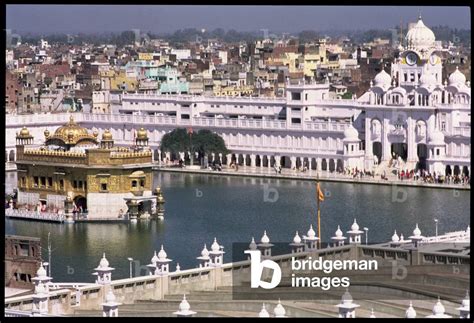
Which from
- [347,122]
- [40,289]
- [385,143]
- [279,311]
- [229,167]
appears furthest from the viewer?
[347,122]

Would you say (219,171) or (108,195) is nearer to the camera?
(108,195)

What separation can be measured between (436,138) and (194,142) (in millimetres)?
3332

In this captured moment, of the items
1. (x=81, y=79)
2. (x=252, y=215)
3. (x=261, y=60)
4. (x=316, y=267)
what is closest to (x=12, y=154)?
(x=252, y=215)

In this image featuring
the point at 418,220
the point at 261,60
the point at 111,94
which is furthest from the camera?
the point at 261,60

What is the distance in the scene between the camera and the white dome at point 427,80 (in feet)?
80.5

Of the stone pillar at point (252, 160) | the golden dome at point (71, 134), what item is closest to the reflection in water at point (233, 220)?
the golden dome at point (71, 134)

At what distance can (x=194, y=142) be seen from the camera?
25859 mm

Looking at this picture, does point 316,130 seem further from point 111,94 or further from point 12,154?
point 111,94

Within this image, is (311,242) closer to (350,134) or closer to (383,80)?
(350,134)

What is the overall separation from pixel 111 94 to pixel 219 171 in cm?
568

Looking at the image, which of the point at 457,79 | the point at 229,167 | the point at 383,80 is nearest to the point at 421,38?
the point at 383,80

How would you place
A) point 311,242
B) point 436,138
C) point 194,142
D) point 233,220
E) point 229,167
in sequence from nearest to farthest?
point 311,242
point 233,220
point 436,138
point 229,167
point 194,142

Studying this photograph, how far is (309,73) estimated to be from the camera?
1331 inches

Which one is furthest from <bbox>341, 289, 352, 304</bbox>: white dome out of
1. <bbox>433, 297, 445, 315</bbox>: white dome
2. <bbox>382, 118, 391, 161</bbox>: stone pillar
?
<bbox>382, 118, 391, 161</bbox>: stone pillar
